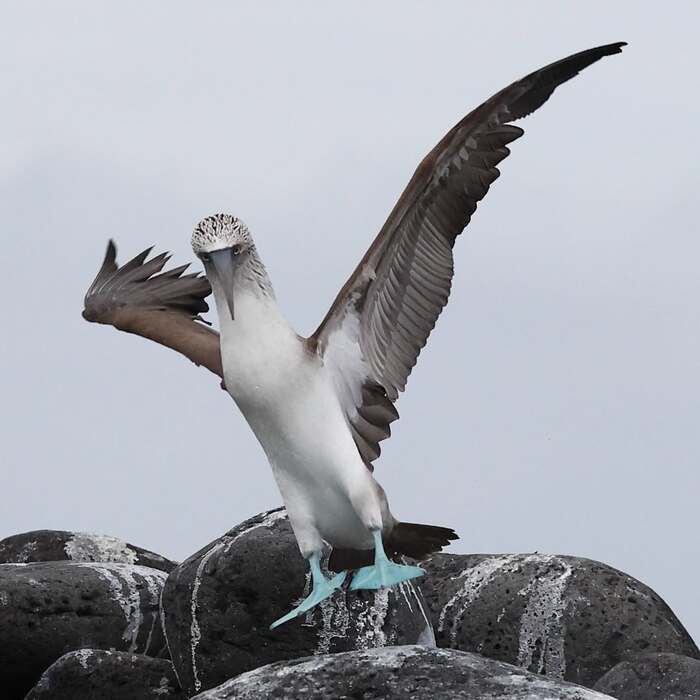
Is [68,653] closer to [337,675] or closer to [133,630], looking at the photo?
[133,630]

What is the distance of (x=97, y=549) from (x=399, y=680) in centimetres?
730

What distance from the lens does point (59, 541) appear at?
574 inches

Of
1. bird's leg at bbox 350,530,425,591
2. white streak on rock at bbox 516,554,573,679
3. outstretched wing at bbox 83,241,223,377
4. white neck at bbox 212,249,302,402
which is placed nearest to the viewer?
white neck at bbox 212,249,302,402

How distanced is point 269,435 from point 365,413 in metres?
0.59

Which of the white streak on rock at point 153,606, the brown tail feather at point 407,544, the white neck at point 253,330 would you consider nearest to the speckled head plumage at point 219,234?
the white neck at point 253,330

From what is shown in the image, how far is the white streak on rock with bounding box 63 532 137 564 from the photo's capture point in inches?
569

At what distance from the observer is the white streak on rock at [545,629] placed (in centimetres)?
1146

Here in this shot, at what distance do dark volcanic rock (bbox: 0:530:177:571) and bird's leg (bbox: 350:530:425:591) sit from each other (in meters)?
5.84

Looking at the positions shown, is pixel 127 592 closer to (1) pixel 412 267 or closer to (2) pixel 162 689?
(2) pixel 162 689

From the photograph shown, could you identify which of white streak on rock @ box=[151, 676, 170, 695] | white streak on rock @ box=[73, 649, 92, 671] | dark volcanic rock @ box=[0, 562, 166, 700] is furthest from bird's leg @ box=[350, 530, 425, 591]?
dark volcanic rock @ box=[0, 562, 166, 700]

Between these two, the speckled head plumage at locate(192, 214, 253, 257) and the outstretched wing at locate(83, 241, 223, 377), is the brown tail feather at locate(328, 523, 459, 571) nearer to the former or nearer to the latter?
the outstretched wing at locate(83, 241, 223, 377)

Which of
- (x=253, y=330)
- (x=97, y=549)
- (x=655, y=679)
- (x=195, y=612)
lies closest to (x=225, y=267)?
(x=253, y=330)

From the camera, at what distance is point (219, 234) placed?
861cm

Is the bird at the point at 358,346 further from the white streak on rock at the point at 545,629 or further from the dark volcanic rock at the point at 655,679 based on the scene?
the white streak on rock at the point at 545,629
